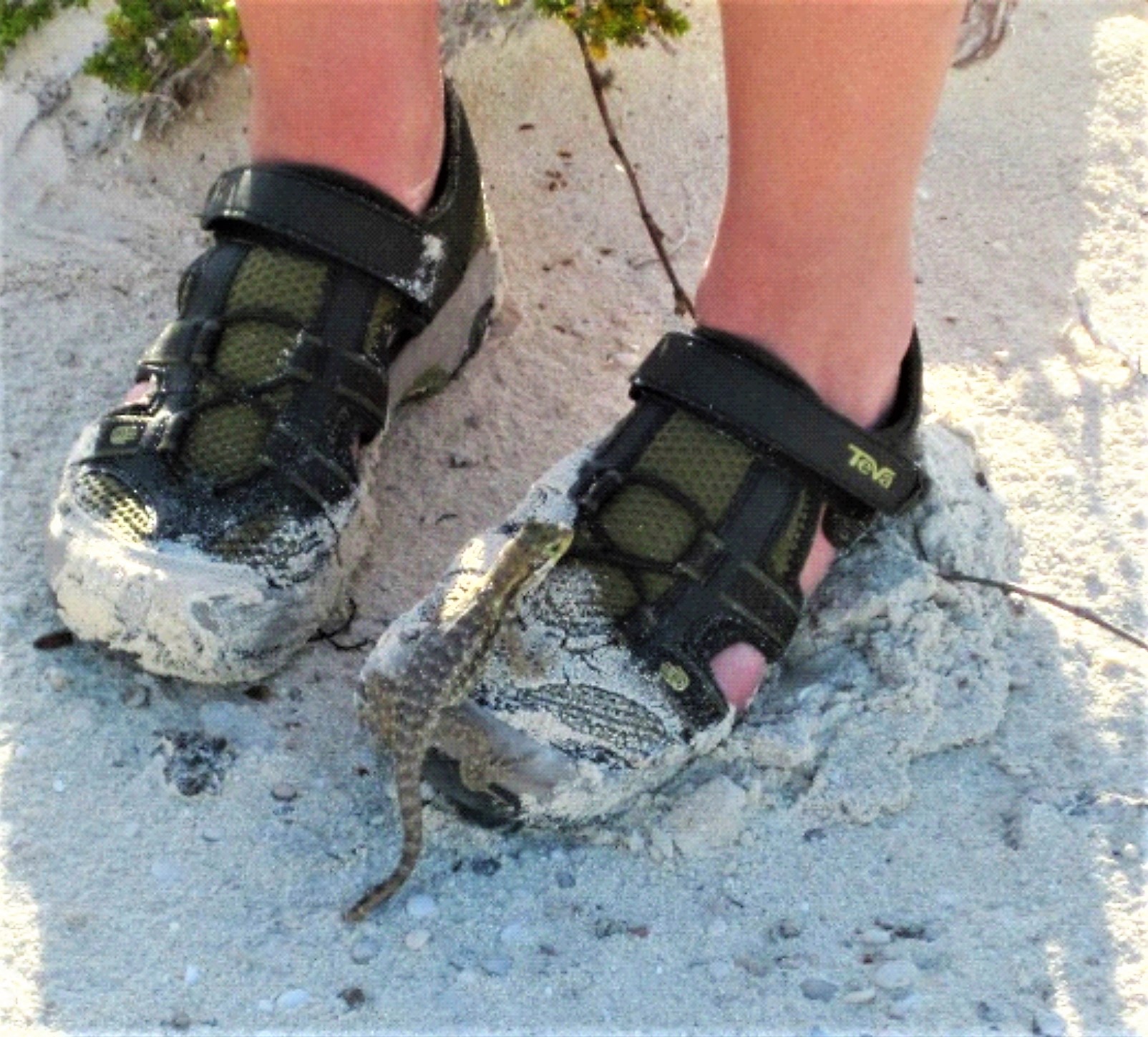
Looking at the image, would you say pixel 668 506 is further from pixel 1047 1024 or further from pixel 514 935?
pixel 1047 1024

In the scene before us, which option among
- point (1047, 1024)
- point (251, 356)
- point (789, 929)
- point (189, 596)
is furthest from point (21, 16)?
point (1047, 1024)

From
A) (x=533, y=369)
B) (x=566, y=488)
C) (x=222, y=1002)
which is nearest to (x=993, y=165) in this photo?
(x=533, y=369)

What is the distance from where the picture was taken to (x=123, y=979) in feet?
6.97

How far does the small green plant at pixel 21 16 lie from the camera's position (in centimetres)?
362

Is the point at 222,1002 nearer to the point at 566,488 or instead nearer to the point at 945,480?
the point at 566,488

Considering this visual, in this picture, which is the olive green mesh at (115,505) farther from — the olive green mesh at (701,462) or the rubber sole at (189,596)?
the olive green mesh at (701,462)

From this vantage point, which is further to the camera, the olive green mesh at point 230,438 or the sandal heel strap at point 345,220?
the sandal heel strap at point 345,220

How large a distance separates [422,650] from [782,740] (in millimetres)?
529

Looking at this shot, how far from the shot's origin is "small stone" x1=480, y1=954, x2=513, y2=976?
2.16 metres

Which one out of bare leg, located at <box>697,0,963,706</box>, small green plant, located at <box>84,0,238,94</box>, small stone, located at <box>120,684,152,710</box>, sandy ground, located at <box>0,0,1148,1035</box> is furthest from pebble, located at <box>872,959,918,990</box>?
small green plant, located at <box>84,0,238,94</box>

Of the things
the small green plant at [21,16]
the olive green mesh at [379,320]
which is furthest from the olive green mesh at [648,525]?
the small green plant at [21,16]

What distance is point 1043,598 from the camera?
253 cm

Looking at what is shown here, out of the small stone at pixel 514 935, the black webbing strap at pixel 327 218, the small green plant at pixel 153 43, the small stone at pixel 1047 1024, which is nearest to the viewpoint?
the small stone at pixel 1047 1024

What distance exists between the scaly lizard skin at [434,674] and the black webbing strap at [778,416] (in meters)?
0.28
